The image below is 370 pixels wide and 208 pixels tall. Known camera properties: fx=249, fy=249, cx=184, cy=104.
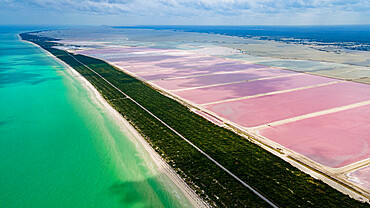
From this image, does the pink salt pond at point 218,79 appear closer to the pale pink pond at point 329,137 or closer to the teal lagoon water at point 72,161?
the teal lagoon water at point 72,161

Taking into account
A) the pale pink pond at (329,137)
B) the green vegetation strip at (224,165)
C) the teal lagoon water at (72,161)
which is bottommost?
the teal lagoon water at (72,161)

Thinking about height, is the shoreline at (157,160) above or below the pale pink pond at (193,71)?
below

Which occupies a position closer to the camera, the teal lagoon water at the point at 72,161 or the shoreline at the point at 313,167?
the shoreline at the point at 313,167

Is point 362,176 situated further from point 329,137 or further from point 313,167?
point 329,137

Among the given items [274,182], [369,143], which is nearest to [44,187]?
[274,182]

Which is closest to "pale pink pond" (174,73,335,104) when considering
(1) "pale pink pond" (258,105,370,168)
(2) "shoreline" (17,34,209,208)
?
Answer: (2) "shoreline" (17,34,209,208)

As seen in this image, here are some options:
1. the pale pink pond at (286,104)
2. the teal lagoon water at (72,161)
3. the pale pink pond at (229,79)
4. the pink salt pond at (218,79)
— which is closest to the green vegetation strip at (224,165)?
the teal lagoon water at (72,161)

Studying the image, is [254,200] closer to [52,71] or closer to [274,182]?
[274,182]
